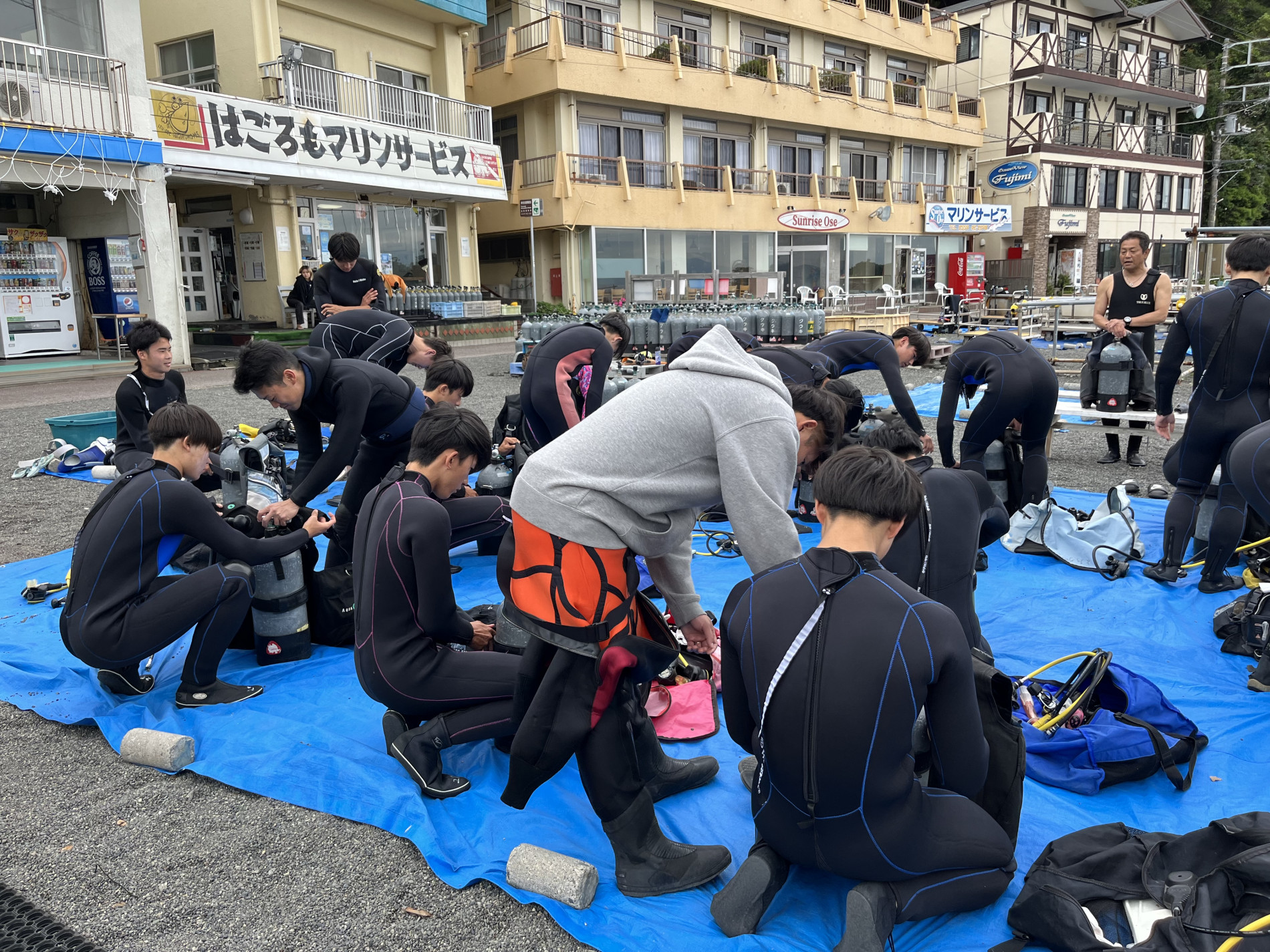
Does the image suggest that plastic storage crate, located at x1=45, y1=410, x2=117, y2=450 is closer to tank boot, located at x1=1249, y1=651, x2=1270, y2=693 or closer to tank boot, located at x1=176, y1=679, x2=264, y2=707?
tank boot, located at x1=176, y1=679, x2=264, y2=707

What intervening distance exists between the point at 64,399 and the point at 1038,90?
3341 cm

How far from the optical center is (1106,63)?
34594 millimetres

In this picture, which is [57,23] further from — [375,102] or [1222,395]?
[1222,395]

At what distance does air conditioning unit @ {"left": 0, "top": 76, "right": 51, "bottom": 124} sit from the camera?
1232 centimetres

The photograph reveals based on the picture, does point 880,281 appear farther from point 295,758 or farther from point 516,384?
point 295,758

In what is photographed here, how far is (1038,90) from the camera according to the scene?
32.7 meters

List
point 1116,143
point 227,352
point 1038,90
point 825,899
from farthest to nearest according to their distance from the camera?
point 1116,143
point 1038,90
point 227,352
point 825,899

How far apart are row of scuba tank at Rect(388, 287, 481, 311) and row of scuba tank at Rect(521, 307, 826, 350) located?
3797 mm

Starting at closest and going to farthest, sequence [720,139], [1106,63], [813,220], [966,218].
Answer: [720,139] → [813,220] → [966,218] → [1106,63]

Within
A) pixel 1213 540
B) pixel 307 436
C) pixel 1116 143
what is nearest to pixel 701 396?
pixel 307 436

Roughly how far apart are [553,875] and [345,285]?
6526mm

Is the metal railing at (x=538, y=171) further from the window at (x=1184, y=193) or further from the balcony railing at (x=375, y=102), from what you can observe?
the window at (x=1184, y=193)

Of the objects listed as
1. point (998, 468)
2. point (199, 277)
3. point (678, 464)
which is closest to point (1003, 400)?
point (998, 468)

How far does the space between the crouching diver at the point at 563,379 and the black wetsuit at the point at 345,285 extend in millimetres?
3383
